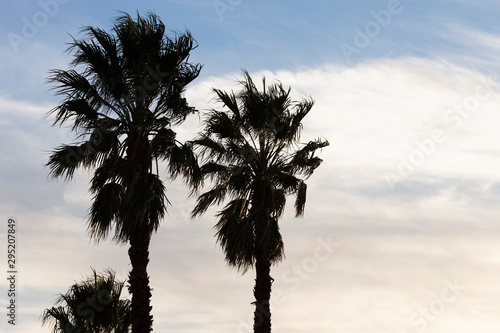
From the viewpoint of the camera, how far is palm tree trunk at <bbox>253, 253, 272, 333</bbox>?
22.8m

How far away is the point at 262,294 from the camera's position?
2325 centimetres

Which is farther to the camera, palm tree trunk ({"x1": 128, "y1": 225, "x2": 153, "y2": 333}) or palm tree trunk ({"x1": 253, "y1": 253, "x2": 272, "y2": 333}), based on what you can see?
palm tree trunk ({"x1": 253, "y1": 253, "x2": 272, "y2": 333})

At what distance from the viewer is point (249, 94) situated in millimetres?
25406

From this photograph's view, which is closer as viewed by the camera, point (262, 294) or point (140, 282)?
point (140, 282)

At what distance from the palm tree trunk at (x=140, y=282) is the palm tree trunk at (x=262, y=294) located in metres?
3.45

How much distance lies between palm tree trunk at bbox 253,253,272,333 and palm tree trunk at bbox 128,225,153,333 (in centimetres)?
345

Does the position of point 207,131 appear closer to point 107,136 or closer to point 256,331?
point 107,136

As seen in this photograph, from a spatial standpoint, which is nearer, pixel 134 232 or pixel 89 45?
pixel 134 232

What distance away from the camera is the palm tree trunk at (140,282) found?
851 inches

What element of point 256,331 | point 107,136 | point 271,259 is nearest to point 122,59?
point 107,136

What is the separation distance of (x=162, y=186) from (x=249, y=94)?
4.96 meters

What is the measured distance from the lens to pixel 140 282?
2180 cm

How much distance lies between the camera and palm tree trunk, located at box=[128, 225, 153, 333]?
2161 cm

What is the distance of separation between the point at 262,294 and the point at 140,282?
13.2 ft
